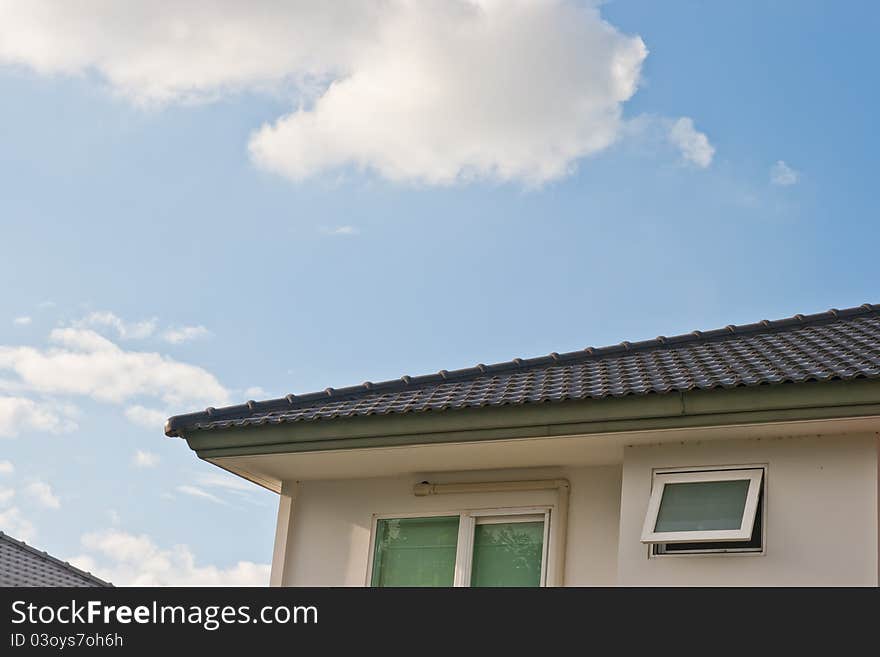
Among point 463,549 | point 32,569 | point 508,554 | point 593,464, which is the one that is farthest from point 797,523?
point 32,569

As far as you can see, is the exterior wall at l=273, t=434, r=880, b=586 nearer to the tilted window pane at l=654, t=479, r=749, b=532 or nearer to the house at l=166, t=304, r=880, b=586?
the house at l=166, t=304, r=880, b=586

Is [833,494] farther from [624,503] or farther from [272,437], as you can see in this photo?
[272,437]

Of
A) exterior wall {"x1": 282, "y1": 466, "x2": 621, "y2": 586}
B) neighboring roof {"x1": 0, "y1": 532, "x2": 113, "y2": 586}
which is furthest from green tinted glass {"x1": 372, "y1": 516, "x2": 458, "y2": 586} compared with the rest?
neighboring roof {"x1": 0, "y1": 532, "x2": 113, "y2": 586}

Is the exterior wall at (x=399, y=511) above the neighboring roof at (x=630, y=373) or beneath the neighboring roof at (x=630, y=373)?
beneath

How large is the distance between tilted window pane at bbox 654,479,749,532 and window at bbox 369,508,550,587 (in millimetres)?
1332

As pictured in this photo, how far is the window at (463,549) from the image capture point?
35.3ft

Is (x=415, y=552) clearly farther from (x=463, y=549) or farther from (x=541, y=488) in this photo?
(x=541, y=488)

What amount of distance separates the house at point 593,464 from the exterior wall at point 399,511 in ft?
0.05

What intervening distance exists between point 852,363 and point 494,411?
280cm

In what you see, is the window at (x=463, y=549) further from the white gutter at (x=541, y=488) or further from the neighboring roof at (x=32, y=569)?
the neighboring roof at (x=32, y=569)

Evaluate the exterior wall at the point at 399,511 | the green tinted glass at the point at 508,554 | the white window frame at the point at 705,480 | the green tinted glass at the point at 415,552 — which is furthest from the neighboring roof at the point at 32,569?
the white window frame at the point at 705,480

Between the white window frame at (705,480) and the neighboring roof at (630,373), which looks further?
the neighboring roof at (630,373)
